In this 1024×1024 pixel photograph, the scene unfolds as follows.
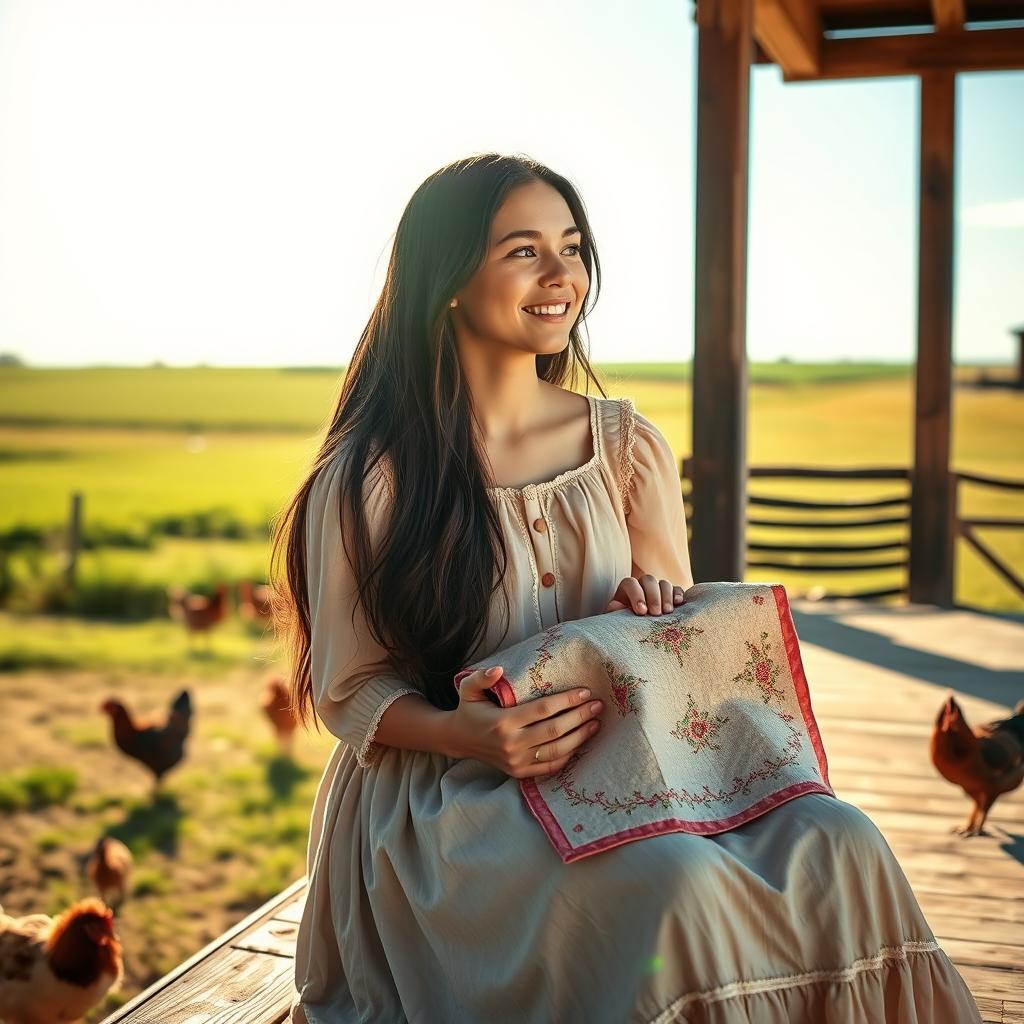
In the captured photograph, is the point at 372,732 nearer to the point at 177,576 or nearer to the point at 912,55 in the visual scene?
the point at 912,55

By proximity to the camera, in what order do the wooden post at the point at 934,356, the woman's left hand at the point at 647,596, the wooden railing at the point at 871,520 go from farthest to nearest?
the wooden railing at the point at 871,520, the wooden post at the point at 934,356, the woman's left hand at the point at 647,596

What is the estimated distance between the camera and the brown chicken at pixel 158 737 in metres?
6.06

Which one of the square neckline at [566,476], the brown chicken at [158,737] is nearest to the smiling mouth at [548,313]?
the square neckline at [566,476]

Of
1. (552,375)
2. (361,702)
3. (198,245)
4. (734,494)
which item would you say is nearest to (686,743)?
(361,702)

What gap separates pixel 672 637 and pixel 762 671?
0.50ft

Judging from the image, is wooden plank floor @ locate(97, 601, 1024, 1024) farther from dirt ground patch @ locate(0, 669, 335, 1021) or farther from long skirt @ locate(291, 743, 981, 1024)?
dirt ground patch @ locate(0, 669, 335, 1021)

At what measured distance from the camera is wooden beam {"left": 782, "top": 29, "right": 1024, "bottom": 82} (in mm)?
6094

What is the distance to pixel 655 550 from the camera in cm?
208

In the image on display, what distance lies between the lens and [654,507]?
6.79 feet

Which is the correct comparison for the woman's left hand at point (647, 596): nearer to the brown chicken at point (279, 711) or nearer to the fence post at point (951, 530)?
the brown chicken at point (279, 711)

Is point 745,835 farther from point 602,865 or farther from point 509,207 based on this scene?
point 509,207

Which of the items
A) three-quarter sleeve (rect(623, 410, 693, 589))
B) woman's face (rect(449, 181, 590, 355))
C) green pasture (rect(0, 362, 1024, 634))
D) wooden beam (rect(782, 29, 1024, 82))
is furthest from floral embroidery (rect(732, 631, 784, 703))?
green pasture (rect(0, 362, 1024, 634))

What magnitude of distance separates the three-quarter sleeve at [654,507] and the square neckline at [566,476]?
0.05 metres

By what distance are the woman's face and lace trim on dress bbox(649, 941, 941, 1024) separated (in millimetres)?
996
